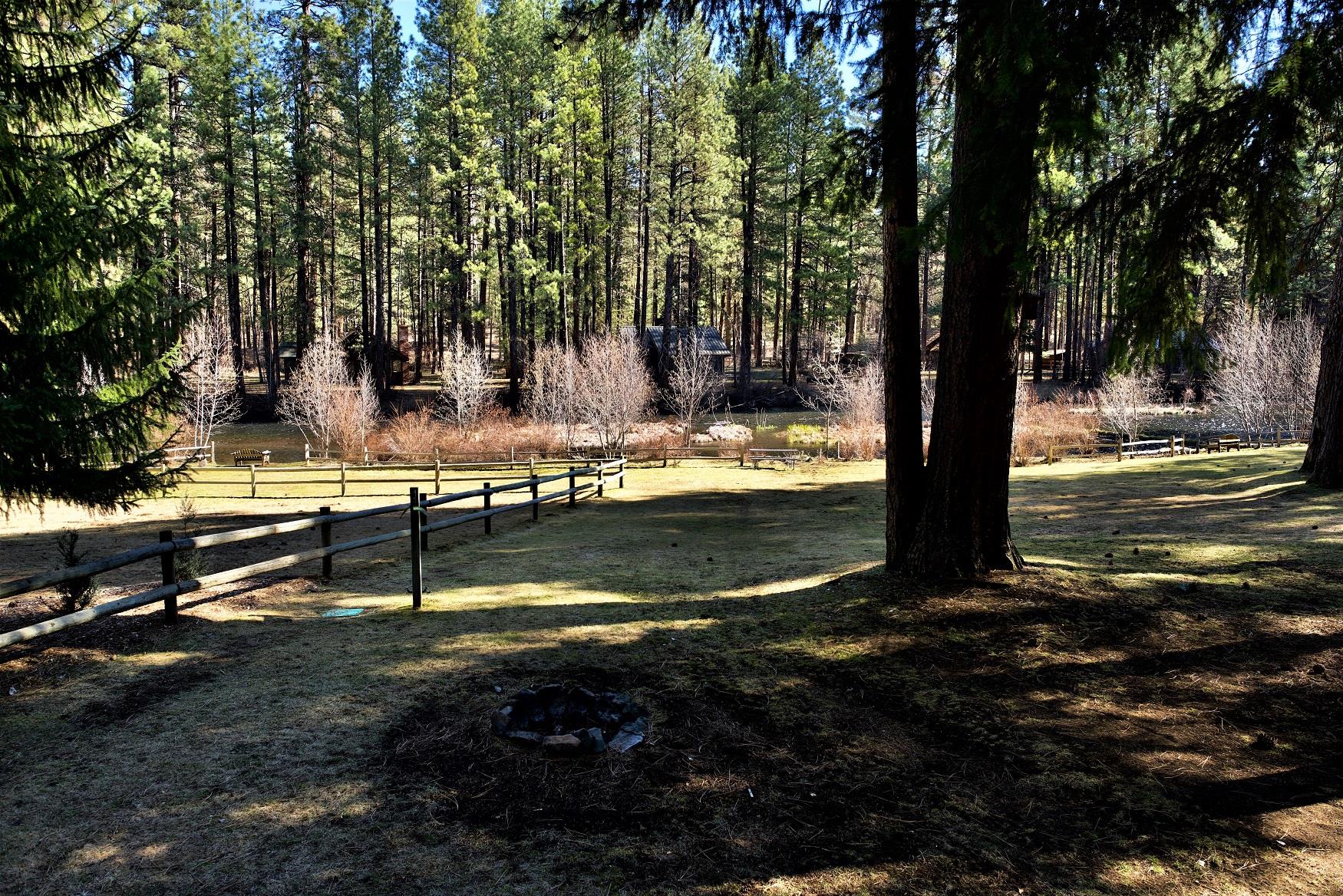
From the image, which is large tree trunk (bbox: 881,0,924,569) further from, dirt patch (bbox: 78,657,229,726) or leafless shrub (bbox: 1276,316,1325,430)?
leafless shrub (bbox: 1276,316,1325,430)

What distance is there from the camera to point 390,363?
2042 inches

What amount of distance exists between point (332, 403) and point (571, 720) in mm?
33274

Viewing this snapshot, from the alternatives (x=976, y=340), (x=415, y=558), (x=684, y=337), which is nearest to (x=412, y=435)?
(x=684, y=337)

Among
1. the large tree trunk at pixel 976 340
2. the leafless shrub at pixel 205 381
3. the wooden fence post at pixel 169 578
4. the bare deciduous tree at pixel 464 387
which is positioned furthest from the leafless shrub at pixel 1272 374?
the leafless shrub at pixel 205 381

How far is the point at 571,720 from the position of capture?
190 inches

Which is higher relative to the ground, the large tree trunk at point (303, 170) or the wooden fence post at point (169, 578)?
the large tree trunk at point (303, 170)

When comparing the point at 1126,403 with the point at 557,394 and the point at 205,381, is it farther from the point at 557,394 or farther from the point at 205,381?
the point at 205,381

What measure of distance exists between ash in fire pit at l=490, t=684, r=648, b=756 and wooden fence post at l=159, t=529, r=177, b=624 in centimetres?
404

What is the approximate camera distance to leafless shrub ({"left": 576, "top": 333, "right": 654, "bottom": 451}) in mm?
33938

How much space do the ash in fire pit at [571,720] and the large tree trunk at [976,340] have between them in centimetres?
358

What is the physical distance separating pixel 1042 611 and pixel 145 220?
30.9ft

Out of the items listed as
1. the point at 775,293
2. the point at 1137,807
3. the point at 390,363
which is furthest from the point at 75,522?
the point at 775,293

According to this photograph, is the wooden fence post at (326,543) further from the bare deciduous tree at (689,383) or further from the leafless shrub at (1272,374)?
the leafless shrub at (1272,374)

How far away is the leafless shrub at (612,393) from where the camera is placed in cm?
3394
